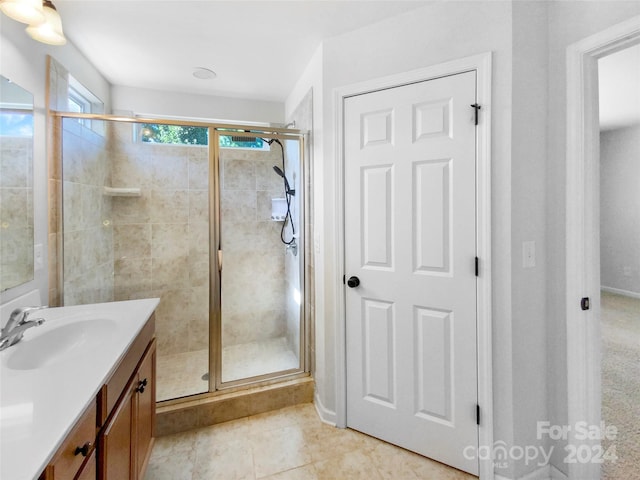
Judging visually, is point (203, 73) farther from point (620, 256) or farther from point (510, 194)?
point (620, 256)

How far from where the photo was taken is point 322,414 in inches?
78.1

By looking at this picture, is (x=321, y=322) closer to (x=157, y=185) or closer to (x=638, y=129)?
Result: (x=157, y=185)

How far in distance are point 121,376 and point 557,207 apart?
78.8 inches

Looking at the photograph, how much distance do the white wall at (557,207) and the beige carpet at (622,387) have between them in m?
0.44

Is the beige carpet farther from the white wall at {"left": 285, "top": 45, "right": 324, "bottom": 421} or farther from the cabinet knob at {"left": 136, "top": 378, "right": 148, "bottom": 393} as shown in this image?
the cabinet knob at {"left": 136, "top": 378, "right": 148, "bottom": 393}

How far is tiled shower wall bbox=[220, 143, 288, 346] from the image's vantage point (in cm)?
219

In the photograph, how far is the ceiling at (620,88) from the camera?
2539mm

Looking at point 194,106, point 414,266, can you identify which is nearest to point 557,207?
point 414,266

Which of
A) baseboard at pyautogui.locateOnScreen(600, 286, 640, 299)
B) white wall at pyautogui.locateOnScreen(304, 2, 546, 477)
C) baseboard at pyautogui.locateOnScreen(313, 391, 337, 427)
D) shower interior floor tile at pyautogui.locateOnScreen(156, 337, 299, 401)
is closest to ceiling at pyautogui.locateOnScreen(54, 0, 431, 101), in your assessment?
white wall at pyautogui.locateOnScreen(304, 2, 546, 477)

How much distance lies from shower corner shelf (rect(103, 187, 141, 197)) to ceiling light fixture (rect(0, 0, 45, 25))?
1.03 meters

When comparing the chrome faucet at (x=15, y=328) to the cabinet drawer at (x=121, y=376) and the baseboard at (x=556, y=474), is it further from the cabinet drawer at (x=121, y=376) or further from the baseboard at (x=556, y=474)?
the baseboard at (x=556, y=474)

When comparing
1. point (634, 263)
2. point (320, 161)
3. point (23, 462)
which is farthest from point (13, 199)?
point (634, 263)

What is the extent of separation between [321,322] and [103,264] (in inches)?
61.2

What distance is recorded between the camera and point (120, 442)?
1.08 metres
